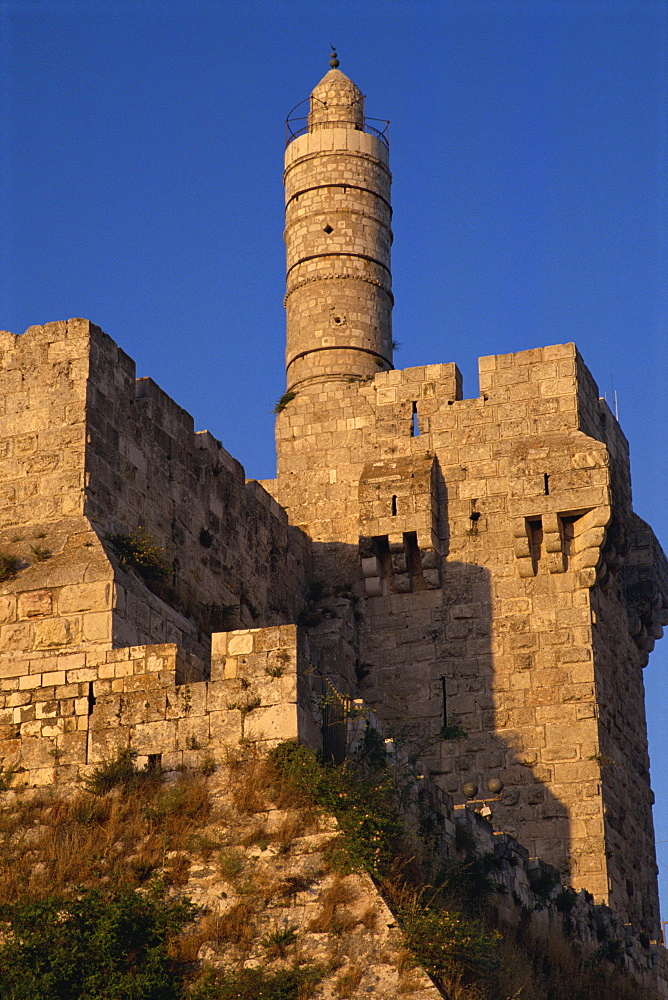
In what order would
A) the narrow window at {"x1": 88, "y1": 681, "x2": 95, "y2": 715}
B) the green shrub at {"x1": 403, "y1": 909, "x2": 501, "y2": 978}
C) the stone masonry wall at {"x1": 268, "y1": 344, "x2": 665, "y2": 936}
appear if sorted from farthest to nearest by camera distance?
the stone masonry wall at {"x1": 268, "y1": 344, "x2": 665, "y2": 936}
the narrow window at {"x1": 88, "y1": 681, "x2": 95, "y2": 715}
the green shrub at {"x1": 403, "y1": 909, "x2": 501, "y2": 978}

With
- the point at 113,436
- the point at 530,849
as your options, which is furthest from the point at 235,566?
the point at 530,849

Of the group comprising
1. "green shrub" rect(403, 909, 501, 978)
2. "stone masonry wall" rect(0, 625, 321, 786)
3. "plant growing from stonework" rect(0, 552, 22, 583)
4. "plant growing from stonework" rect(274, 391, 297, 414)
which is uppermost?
"plant growing from stonework" rect(274, 391, 297, 414)

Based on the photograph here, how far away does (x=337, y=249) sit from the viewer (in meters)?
23.6

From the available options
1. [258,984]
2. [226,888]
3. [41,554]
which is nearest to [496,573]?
[41,554]

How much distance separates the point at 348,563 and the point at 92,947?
30.4 feet

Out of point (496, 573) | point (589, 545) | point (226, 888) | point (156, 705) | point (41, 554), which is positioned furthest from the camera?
point (496, 573)

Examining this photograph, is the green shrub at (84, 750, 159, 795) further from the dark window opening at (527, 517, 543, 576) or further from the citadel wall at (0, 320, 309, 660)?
the dark window opening at (527, 517, 543, 576)

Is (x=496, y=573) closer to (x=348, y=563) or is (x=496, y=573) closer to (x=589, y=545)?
(x=589, y=545)

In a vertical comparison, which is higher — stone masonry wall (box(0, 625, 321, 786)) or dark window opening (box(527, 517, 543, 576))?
dark window opening (box(527, 517, 543, 576))

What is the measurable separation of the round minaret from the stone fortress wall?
3 centimetres

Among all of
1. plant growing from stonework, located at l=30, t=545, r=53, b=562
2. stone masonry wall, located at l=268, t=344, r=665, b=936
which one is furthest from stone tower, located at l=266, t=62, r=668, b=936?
plant growing from stonework, located at l=30, t=545, r=53, b=562

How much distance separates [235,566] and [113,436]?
2746 millimetres

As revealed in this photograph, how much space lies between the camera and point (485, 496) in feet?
69.2

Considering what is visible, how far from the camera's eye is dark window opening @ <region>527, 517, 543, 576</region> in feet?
67.5
